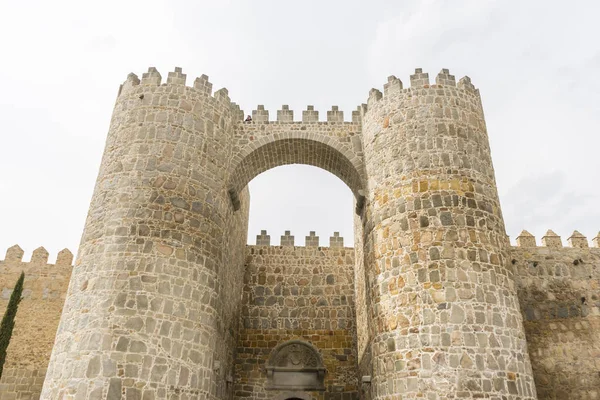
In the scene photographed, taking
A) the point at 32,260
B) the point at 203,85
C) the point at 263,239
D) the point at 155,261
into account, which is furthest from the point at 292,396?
the point at 32,260

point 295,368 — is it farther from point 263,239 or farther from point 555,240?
point 555,240

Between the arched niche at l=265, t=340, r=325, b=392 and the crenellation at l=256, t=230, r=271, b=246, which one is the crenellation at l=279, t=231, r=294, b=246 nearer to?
the crenellation at l=256, t=230, r=271, b=246

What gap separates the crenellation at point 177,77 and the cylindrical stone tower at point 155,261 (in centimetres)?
4

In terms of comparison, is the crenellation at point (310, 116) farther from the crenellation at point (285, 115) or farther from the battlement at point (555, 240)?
the battlement at point (555, 240)

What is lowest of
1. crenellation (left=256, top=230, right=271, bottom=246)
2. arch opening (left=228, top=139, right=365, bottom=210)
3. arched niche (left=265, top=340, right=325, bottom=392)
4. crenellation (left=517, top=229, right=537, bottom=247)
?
arched niche (left=265, top=340, right=325, bottom=392)

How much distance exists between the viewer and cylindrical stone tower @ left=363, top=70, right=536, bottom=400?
9.02 metres

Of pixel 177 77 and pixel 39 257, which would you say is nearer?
pixel 177 77

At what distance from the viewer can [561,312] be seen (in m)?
13.1

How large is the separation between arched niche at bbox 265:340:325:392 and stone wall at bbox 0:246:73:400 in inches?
349

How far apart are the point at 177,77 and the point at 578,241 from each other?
1373 centimetres

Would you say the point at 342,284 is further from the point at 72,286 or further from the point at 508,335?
the point at 72,286

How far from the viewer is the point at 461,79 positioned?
12234 mm

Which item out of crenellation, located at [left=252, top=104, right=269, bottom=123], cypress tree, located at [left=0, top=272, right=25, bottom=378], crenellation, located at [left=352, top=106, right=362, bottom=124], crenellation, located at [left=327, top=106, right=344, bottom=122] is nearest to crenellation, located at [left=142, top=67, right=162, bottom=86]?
crenellation, located at [left=252, top=104, right=269, bottom=123]

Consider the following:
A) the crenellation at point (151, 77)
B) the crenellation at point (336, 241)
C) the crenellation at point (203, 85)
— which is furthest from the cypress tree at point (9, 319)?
the crenellation at point (336, 241)
